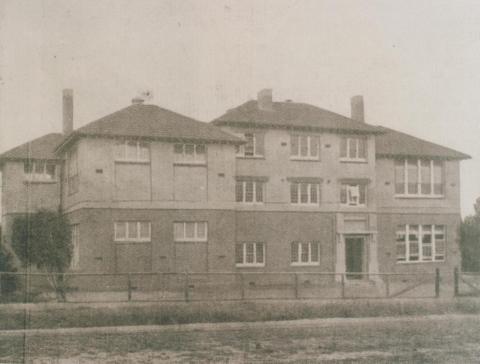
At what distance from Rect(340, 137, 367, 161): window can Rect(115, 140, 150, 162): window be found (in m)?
11.0

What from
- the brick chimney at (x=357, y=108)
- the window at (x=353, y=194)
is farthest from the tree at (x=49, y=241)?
the brick chimney at (x=357, y=108)

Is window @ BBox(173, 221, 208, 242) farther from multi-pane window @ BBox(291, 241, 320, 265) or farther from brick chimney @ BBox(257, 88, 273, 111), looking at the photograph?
brick chimney @ BBox(257, 88, 273, 111)

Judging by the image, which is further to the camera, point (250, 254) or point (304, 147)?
point (304, 147)

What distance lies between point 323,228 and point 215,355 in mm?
22180

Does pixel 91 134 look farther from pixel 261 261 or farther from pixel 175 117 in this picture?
pixel 261 261

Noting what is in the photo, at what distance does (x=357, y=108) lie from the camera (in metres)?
39.4

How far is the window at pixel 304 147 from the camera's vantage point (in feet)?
115

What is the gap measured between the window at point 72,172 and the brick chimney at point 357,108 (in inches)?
630

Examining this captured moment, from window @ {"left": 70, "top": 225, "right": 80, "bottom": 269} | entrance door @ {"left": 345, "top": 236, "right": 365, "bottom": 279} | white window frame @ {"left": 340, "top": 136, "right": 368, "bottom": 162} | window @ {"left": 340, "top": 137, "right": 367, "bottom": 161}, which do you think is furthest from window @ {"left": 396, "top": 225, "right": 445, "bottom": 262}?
window @ {"left": 70, "top": 225, "right": 80, "bottom": 269}

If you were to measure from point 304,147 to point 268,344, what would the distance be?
69.3 feet

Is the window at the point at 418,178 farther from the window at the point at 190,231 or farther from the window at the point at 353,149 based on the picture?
the window at the point at 190,231

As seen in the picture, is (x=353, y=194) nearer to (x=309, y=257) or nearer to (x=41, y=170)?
(x=309, y=257)

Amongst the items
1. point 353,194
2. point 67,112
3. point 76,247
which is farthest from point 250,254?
point 67,112

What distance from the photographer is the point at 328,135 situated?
35.6m
